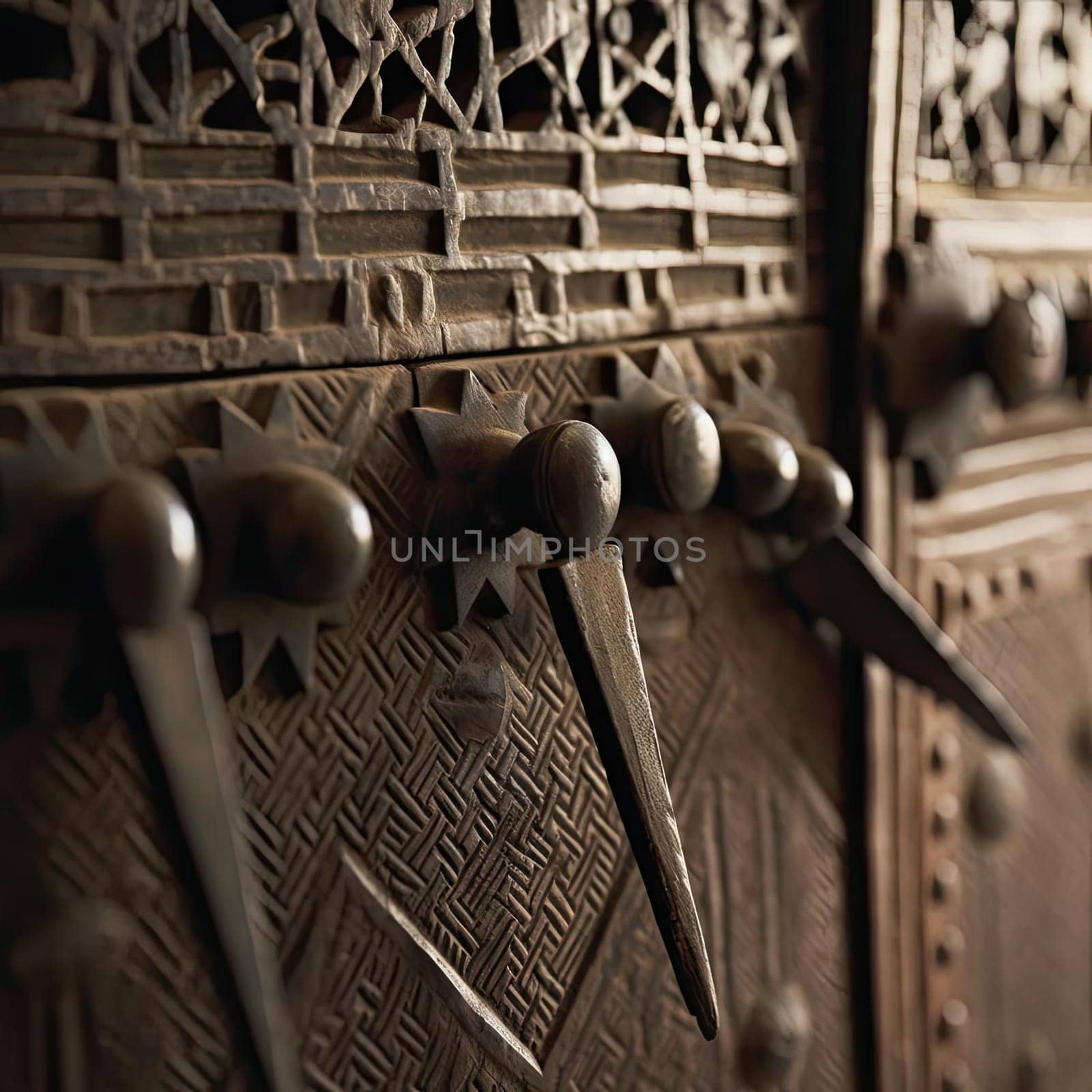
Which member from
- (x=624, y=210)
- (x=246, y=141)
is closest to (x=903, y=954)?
(x=624, y=210)

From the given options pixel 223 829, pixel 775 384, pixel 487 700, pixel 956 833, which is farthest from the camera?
pixel 956 833

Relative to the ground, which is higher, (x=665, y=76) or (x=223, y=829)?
(x=665, y=76)

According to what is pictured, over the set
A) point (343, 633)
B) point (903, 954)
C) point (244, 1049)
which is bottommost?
point (903, 954)

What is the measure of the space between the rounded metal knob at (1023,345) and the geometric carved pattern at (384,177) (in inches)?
4.2

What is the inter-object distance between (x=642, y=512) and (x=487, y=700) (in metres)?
0.11

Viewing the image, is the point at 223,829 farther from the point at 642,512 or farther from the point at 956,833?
the point at 956,833

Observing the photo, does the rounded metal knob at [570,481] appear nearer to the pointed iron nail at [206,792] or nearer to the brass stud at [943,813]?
the pointed iron nail at [206,792]

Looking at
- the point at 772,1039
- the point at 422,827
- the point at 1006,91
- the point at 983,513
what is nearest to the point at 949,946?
the point at 772,1039

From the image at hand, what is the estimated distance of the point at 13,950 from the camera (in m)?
0.42

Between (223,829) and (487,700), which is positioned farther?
(487,700)

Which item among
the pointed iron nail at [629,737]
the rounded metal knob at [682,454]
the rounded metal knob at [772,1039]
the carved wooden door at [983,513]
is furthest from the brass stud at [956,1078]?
the rounded metal knob at [682,454]

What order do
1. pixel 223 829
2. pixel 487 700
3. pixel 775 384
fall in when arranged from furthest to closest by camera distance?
pixel 775 384 < pixel 487 700 < pixel 223 829

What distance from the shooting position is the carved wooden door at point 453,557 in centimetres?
42

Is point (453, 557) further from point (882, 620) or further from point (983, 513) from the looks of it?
point (983, 513)
